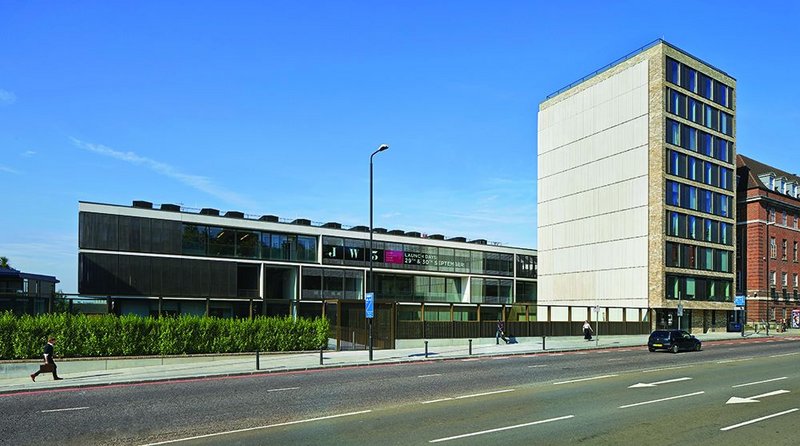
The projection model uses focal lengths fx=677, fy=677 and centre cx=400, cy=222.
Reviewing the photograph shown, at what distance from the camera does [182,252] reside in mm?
63031

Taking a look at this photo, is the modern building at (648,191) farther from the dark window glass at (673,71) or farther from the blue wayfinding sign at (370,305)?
the blue wayfinding sign at (370,305)

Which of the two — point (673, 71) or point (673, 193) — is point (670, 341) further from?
point (673, 71)

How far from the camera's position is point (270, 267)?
227ft

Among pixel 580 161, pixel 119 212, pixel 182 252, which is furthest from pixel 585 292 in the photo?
pixel 119 212

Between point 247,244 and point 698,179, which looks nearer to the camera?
point 247,244

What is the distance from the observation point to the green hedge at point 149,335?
1176 inches

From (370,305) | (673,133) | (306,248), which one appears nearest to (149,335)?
(370,305)

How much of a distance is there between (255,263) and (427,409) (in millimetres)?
53758

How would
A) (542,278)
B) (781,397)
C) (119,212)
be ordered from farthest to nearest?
(542,278), (119,212), (781,397)

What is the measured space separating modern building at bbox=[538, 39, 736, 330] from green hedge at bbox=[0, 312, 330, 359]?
138 feet

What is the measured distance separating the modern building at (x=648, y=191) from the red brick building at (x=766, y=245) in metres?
9.04

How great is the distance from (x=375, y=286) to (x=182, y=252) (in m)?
23.6

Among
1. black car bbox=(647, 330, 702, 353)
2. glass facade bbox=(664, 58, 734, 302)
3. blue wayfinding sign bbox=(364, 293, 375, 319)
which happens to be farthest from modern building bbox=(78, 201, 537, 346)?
glass facade bbox=(664, 58, 734, 302)

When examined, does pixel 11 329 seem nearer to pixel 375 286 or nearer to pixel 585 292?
pixel 375 286
